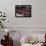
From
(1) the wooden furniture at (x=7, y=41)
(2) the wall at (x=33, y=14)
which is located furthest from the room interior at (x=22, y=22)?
(1) the wooden furniture at (x=7, y=41)

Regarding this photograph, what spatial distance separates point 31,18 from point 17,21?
0.40 m

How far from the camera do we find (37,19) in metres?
3.93

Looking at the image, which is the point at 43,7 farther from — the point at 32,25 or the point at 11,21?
the point at 11,21

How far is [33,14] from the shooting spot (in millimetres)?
3914

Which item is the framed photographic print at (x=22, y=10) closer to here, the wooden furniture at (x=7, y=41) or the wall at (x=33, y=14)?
the wall at (x=33, y=14)

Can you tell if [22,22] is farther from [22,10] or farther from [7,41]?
[7,41]

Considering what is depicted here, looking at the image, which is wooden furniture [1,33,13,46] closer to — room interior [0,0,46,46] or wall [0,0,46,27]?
room interior [0,0,46,46]

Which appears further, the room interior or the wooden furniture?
the room interior

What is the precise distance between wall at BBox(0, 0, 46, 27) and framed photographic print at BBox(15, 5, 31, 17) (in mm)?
100

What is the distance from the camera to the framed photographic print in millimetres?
3926

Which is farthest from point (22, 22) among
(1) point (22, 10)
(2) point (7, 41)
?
(2) point (7, 41)

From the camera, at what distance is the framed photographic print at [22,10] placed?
12.9ft

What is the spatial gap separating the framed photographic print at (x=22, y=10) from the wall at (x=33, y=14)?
0.10 meters

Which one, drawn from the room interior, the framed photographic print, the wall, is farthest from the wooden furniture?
the framed photographic print
